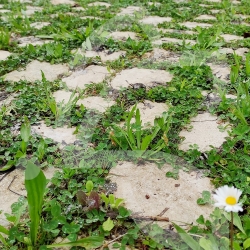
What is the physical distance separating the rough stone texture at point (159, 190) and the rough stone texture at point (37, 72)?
1209 millimetres

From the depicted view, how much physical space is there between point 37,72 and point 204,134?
138cm

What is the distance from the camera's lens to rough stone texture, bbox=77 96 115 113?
85.9 inches

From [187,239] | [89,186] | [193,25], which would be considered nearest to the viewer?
[187,239]

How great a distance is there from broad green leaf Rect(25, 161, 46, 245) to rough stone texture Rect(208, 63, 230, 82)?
1.71 meters

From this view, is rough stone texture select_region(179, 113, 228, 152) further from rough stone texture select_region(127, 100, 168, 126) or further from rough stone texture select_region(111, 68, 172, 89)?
rough stone texture select_region(111, 68, 172, 89)

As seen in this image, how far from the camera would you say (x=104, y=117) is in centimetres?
206

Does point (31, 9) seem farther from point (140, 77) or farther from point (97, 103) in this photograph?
point (97, 103)

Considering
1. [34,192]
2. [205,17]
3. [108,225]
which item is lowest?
[205,17]

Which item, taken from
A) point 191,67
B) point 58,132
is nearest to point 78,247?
point 58,132

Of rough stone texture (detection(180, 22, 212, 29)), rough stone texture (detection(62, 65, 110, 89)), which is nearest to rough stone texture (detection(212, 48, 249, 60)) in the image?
rough stone texture (detection(180, 22, 212, 29))

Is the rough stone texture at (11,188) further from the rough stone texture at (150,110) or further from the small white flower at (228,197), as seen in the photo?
the small white flower at (228,197)

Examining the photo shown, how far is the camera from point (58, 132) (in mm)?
1936

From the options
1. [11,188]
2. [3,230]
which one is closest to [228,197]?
[3,230]

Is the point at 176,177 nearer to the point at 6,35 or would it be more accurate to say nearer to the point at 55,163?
the point at 55,163
